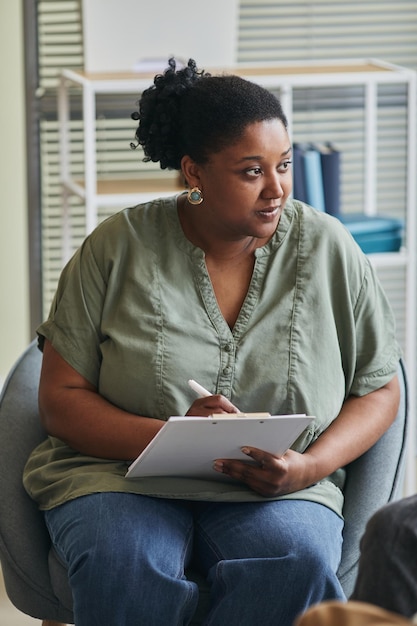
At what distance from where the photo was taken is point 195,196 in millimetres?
1967

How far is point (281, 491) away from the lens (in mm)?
1827

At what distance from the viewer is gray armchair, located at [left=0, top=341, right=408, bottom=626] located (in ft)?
6.24

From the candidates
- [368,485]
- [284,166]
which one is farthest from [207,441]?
[284,166]

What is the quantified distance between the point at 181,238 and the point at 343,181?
1571mm

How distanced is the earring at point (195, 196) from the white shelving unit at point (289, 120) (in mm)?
771

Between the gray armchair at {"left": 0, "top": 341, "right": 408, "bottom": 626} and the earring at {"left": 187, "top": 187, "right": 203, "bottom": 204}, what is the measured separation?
19.8 inches

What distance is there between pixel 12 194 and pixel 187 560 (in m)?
1.76

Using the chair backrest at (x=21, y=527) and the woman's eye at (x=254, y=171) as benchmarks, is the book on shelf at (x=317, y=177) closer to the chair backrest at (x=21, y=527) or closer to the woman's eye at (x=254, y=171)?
the woman's eye at (x=254, y=171)

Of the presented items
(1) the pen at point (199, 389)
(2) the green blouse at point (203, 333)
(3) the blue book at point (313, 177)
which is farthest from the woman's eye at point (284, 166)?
(3) the blue book at point (313, 177)

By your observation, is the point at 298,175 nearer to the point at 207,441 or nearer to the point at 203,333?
the point at 203,333

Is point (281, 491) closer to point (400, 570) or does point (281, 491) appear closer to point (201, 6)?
point (400, 570)

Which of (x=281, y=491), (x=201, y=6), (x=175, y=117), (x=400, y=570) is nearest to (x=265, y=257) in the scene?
(x=175, y=117)

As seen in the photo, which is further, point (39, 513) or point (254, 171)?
point (39, 513)

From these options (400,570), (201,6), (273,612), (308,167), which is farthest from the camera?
(201,6)
